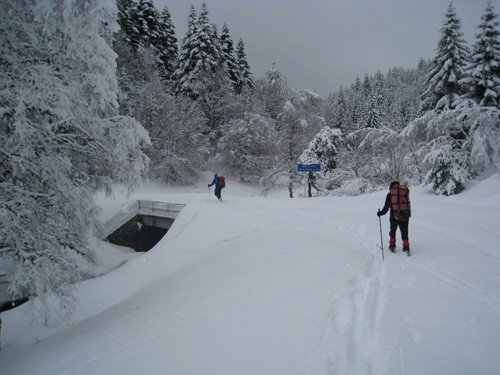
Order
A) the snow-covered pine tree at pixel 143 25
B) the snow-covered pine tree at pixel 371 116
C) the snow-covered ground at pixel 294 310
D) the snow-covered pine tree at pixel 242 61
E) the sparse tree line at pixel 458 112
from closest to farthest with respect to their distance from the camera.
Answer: the snow-covered ground at pixel 294 310, the sparse tree line at pixel 458 112, the snow-covered pine tree at pixel 143 25, the snow-covered pine tree at pixel 242 61, the snow-covered pine tree at pixel 371 116

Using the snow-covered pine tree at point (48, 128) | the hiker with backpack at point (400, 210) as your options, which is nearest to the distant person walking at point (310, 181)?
the hiker with backpack at point (400, 210)

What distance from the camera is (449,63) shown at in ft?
49.5

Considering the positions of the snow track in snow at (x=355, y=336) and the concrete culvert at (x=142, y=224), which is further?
the concrete culvert at (x=142, y=224)

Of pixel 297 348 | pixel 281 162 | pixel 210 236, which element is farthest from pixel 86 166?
pixel 281 162

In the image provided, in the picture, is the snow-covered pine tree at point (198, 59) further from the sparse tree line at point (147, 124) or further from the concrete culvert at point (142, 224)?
the concrete culvert at point (142, 224)

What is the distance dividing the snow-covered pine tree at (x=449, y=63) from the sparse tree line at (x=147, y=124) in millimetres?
61

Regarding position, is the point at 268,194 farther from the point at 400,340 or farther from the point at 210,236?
the point at 400,340

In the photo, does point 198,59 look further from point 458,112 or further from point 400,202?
point 400,202

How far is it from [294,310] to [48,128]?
18.8 ft

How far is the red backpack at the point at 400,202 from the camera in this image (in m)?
6.82

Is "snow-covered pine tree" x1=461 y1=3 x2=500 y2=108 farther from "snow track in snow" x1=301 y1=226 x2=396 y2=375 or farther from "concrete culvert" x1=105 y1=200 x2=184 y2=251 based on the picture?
"concrete culvert" x1=105 y1=200 x2=184 y2=251

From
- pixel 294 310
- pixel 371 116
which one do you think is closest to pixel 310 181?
pixel 294 310

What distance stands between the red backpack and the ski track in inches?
77.0

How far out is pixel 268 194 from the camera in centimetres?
2811
